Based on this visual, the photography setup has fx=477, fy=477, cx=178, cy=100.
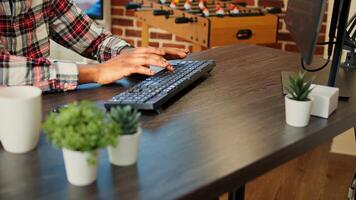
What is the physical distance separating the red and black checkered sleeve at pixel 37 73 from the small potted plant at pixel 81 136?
48 centimetres

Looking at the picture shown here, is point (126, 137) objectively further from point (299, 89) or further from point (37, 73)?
point (37, 73)

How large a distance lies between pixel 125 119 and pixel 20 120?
19 centimetres

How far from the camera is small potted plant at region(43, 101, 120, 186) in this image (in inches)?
25.9

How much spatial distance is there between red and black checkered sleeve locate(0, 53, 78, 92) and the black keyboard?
0.17m

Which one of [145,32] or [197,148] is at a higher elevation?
[197,148]

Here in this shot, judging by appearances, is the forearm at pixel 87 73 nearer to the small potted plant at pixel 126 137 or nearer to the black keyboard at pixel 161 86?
the black keyboard at pixel 161 86

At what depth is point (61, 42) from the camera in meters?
1.60

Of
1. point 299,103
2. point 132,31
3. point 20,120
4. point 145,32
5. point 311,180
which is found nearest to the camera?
point 20,120

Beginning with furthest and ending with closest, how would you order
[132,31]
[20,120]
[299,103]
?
[132,31], [299,103], [20,120]

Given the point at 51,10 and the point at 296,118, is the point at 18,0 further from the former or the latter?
the point at 296,118

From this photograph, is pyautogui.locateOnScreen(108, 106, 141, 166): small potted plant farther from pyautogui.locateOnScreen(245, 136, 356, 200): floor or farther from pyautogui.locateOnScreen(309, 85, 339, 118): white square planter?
pyautogui.locateOnScreen(245, 136, 356, 200): floor

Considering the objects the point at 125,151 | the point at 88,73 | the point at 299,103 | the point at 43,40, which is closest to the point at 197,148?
the point at 125,151

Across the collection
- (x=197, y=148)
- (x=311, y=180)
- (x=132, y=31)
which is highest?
(x=197, y=148)

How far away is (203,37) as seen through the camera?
Result: 2609mm
